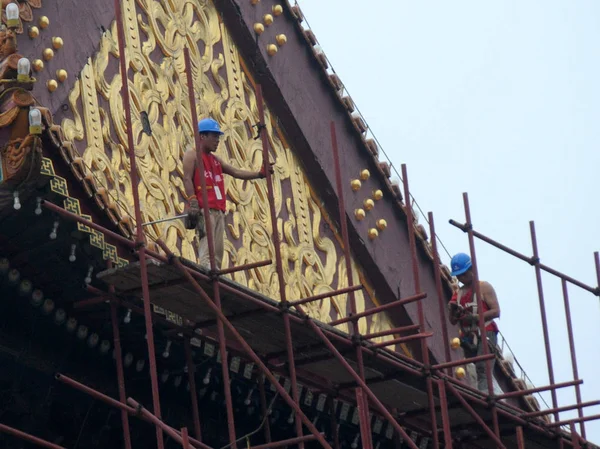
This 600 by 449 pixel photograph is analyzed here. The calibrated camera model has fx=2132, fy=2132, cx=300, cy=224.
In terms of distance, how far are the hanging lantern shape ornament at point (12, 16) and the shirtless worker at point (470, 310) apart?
6.75m

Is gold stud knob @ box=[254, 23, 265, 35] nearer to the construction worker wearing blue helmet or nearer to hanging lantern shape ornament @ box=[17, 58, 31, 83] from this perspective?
the construction worker wearing blue helmet

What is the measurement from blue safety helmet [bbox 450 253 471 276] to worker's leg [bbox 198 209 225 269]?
4.11 metres

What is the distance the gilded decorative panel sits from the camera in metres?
21.4

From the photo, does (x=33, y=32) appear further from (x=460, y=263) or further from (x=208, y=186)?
(x=460, y=263)

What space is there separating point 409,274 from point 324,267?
1.74 metres

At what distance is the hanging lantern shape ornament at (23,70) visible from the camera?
61.8 feet

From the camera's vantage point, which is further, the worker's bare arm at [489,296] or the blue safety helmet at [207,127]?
the worker's bare arm at [489,296]

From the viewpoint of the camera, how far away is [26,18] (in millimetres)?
20281

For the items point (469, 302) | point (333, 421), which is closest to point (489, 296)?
point (469, 302)

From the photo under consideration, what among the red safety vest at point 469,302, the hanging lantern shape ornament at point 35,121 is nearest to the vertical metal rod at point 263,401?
the red safety vest at point 469,302

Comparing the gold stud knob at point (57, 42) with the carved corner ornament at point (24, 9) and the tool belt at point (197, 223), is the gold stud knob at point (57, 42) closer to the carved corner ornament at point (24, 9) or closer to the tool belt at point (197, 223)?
the carved corner ornament at point (24, 9)

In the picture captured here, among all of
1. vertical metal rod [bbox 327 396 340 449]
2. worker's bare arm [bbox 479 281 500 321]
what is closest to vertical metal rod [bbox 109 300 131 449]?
vertical metal rod [bbox 327 396 340 449]

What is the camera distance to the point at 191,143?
2289 centimetres

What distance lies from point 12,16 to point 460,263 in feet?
23.3
